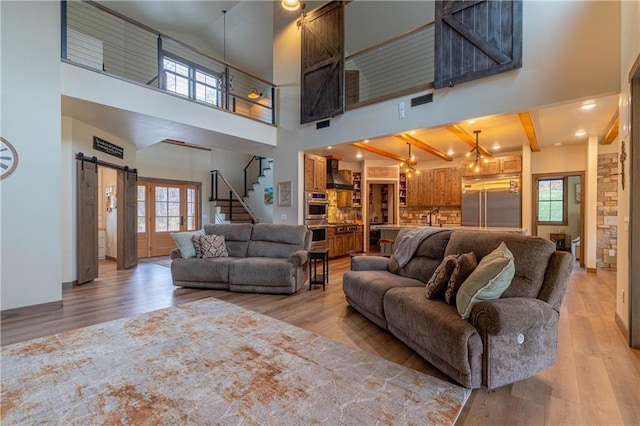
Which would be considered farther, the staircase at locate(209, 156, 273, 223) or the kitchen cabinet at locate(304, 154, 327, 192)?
the staircase at locate(209, 156, 273, 223)

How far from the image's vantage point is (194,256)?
4836mm

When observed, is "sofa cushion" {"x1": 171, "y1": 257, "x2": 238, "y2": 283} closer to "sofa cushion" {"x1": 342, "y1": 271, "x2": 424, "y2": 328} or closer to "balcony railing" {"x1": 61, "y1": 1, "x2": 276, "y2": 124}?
"sofa cushion" {"x1": 342, "y1": 271, "x2": 424, "y2": 328}

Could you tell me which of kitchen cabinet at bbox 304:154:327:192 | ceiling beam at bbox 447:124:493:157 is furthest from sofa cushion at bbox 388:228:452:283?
kitchen cabinet at bbox 304:154:327:192

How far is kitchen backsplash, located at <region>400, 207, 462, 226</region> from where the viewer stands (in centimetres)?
801

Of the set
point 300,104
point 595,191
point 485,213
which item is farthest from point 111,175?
point 595,191

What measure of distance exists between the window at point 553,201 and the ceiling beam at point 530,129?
2.24 m

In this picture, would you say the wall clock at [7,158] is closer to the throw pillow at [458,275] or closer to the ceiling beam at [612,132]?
the throw pillow at [458,275]

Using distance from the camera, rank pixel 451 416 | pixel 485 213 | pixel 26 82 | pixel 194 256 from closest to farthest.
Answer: pixel 451 416 < pixel 26 82 < pixel 194 256 < pixel 485 213

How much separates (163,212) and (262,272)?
18.6ft

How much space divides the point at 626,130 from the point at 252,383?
4.02m

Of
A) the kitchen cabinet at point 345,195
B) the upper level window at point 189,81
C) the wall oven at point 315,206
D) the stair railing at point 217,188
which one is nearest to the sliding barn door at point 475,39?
the wall oven at point 315,206

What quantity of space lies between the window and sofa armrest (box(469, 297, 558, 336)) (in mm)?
7856

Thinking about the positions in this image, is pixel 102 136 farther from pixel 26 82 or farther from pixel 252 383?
pixel 252 383

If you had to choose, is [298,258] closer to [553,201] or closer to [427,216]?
[427,216]
